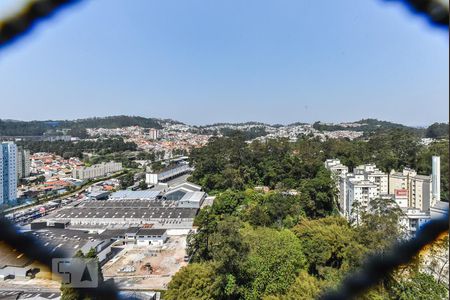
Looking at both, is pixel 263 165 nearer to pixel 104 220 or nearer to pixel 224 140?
pixel 224 140

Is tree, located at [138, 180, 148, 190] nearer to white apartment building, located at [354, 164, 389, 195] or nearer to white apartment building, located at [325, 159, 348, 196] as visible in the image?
white apartment building, located at [325, 159, 348, 196]

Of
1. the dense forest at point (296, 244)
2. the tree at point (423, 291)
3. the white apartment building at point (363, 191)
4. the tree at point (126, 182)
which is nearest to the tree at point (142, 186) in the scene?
the tree at point (126, 182)

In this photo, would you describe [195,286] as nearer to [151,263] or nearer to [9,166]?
[151,263]

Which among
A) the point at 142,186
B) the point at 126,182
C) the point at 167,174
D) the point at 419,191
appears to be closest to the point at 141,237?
the point at 419,191

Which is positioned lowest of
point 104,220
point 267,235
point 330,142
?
point 104,220

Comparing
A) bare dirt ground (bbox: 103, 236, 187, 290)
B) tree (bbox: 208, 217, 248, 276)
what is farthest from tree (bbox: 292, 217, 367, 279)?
bare dirt ground (bbox: 103, 236, 187, 290)

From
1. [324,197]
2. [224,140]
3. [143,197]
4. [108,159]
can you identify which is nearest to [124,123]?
[108,159]
